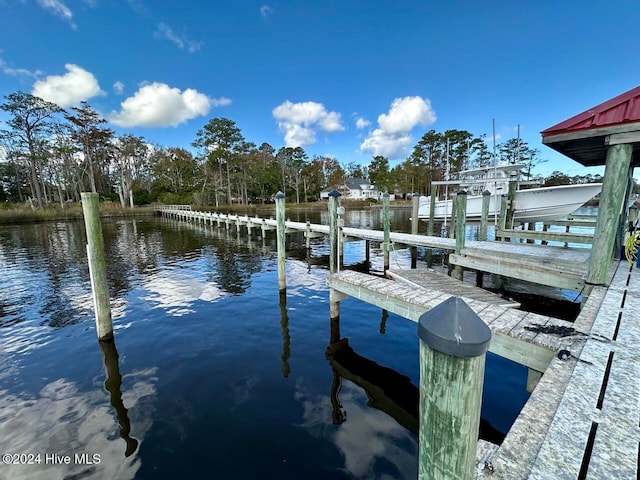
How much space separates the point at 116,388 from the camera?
16.0ft

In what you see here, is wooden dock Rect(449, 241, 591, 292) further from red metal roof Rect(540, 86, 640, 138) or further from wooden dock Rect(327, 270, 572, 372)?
red metal roof Rect(540, 86, 640, 138)

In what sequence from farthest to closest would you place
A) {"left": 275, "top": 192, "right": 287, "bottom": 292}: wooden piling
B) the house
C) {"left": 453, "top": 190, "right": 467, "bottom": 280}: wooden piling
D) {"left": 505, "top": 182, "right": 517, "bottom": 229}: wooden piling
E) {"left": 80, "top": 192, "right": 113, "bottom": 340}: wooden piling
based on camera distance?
the house
{"left": 505, "top": 182, "right": 517, "bottom": 229}: wooden piling
{"left": 275, "top": 192, "right": 287, "bottom": 292}: wooden piling
{"left": 453, "top": 190, "right": 467, "bottom": 280}: wooden piling
{"left": 80, "top": 192, "right": 113, "bottom": 340}: wooden piling

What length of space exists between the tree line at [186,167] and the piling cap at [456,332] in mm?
48331

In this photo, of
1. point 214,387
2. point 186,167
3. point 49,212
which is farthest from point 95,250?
point 186,167

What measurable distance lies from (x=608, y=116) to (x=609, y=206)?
52.2 inches

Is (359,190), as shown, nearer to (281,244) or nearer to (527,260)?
(281,244)

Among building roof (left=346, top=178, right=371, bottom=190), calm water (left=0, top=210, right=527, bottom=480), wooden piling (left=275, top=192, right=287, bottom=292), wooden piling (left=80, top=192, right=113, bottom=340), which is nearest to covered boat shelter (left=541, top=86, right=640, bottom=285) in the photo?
calm water (left=0, top=210, right=527, bottom=480)

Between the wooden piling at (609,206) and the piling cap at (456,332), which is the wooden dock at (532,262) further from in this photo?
the piling cap at (456,332)

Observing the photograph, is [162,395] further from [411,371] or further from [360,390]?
[411,371]

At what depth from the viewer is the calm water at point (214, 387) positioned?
356 centimetres

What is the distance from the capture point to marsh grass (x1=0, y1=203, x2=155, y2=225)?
29.2 m

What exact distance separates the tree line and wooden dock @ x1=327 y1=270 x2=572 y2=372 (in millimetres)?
44580

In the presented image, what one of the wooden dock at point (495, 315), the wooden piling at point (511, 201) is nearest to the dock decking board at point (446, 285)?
the wooden dock at point (495, 315)

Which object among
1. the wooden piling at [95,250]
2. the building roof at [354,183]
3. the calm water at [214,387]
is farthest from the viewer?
the building roof at [354,183]
